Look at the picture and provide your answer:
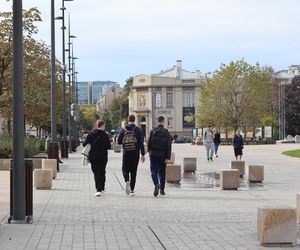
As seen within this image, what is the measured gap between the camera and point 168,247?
873 cm

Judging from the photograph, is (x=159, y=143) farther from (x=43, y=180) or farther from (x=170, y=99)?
(x=170, y=99)

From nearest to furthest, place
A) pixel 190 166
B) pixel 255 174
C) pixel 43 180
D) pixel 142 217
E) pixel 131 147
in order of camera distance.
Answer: pixel 142 217 → pixel 131 147 → pixel 43 180 → pixel 255 174 → pixel 190 166

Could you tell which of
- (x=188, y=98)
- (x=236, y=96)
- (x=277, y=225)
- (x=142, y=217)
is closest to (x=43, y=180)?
(x=142, y=217)

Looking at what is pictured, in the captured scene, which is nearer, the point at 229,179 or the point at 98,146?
the point at 98,146

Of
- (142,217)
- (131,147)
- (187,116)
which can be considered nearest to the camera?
(142,217)

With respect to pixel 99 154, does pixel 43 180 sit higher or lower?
lower

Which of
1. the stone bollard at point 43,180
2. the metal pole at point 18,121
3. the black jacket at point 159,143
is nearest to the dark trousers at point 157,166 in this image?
the black jacket at point 159,143

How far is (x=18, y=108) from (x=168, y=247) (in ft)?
11.5

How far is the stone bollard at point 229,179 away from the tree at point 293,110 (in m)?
87.9

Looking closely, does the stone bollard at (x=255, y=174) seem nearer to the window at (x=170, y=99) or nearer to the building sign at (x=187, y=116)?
the building sign at (x=187, y=116)

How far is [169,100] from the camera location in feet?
446

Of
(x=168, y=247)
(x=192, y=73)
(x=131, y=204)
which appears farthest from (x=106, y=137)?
(x=192, y=73)

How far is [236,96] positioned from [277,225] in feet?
246

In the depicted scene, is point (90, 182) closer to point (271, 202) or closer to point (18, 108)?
point (271, 202)
